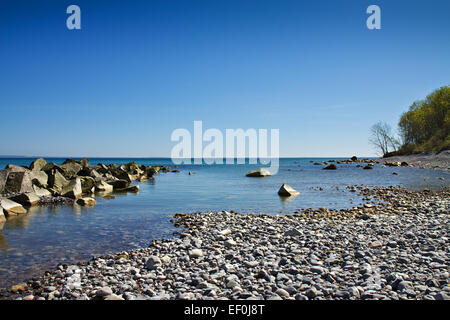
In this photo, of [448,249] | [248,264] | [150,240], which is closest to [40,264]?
[150,240]

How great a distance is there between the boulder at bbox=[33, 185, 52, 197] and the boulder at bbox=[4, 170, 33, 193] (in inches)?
19.0

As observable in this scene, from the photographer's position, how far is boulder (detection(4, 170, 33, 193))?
16.4 m

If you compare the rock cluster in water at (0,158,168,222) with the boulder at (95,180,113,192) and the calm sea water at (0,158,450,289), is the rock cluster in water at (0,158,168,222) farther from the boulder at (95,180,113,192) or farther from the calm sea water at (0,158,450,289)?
the calm sea water at (0,158,450,289)

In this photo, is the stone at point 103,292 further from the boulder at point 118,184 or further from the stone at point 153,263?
the boulder at point 118,184

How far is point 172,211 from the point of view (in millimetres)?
14227

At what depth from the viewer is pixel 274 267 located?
6.20 meters

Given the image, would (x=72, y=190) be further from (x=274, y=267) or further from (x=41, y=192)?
(x=274, y=267)

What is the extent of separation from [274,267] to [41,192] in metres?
16.1

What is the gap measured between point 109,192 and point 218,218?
13.7 metres

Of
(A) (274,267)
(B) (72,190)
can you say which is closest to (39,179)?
(B) (72,190)

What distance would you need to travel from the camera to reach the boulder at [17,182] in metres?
16.4

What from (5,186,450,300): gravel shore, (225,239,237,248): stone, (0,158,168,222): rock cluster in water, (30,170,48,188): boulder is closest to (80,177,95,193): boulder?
(0,158,168,222): rock cluster in water

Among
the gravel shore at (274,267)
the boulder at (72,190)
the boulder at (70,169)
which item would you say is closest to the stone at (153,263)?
the gravel shore at (274,267)
